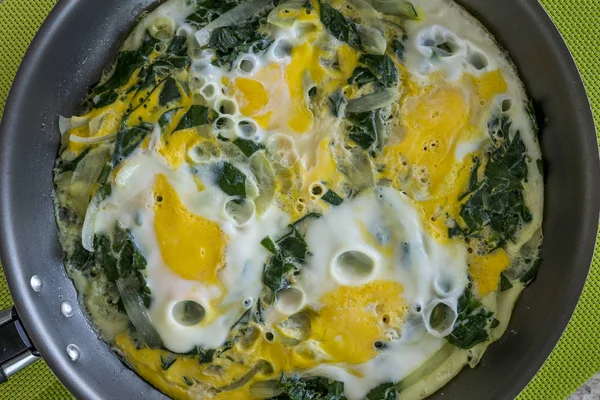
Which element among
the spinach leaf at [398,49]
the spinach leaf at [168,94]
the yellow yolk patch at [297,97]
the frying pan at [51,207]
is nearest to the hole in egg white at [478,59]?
the frying pan at [51,207]

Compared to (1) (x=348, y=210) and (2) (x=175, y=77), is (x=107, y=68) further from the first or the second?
(1) (x=348, y=210)

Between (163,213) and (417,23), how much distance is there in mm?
1100

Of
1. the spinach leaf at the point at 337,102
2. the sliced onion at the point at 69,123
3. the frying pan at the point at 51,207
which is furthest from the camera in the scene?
the sliced onion at the point at 69,123

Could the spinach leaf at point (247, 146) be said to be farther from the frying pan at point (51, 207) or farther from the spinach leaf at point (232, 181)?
the frying pan at point (51, 207)

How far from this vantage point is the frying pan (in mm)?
2002

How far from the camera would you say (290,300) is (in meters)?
2.10

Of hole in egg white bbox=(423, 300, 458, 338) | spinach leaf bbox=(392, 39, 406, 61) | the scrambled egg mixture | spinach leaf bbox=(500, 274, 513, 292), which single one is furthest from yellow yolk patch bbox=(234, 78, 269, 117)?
spinach leaf bbox=(500, 274, 513, 292)

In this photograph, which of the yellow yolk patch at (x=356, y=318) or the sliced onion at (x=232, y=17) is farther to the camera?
the sliced onion at (x=232, y=17)

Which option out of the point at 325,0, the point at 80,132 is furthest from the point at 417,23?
the point at 80,132

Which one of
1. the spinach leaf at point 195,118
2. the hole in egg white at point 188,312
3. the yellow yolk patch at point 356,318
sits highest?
the spinach leaf at point 195,118

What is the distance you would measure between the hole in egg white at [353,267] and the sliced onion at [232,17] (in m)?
0.89

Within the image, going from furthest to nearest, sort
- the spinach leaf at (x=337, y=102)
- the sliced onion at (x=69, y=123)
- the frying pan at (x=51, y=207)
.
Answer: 1. the sliced onion at (x=69, y=123)
2. the spinach leaf at (x=337, y=102)
3. the frying pan at (x=51, y=207)

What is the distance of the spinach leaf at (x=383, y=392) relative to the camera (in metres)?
2.11

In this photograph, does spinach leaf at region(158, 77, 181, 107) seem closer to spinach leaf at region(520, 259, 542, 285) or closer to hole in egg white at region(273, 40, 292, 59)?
hole in egg white at region(273, 40, 292, 59)
